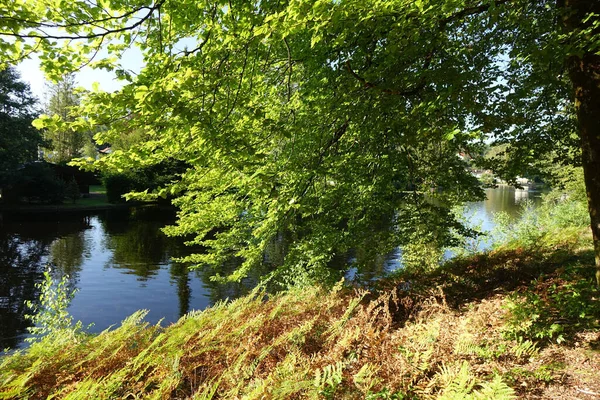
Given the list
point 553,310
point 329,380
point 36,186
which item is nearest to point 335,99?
Result: point 329,380

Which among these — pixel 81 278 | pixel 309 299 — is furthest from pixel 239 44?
pixel 81 278

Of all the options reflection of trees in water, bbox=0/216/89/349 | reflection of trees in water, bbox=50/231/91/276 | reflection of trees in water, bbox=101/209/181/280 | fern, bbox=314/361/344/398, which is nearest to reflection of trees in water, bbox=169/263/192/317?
reflection of trees in water, bbox=101/209/181/280

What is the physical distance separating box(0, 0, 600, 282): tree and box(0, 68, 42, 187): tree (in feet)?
96.6

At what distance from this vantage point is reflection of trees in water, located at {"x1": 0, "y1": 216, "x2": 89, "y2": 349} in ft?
37.3

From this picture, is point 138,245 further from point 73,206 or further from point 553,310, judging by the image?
point 553,310

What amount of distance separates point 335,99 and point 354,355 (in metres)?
3.52

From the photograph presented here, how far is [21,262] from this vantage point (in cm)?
1766

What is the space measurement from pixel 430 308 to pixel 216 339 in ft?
11.3

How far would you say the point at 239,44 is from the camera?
4.27 m

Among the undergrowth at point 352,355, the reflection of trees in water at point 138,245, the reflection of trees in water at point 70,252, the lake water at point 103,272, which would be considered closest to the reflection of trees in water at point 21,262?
the lake water at point 103,272

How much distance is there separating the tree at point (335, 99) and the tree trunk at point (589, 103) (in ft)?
0.07

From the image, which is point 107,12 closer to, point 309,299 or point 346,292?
point 309,299

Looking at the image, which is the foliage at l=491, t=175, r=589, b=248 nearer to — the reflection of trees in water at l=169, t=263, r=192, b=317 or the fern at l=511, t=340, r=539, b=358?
the fern at l=511, t=340, r=539, b=358

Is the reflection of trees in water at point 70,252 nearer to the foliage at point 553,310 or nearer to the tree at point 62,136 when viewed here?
the foliage at point 553,310
